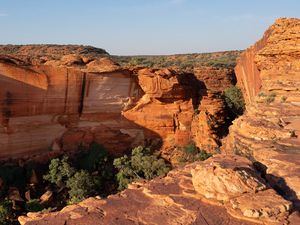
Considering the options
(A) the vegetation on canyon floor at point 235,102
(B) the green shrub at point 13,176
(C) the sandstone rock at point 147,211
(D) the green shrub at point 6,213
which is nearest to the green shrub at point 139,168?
(B) the green shrub at point 13,176

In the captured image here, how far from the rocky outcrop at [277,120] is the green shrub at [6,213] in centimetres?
922

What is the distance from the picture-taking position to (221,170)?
619 centimetres

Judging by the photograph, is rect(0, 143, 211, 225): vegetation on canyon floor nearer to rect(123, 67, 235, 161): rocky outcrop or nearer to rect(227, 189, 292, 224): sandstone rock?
rect(123, 67, 235, 161): rocky outcrop

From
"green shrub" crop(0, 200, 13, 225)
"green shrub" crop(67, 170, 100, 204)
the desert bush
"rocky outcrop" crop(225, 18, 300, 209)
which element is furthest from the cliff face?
"rocky outcrop" crop(225, 18, 300, 209)

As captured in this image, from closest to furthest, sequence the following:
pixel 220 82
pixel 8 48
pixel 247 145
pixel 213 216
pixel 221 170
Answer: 1. pixel 213 216
2. pixel 221 170
3. pixel 247 145
4. pixel 220 82
5. pixel 8 48


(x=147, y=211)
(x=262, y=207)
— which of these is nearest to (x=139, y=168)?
(x=147, y=211)

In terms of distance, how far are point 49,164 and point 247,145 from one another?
43.4 feet

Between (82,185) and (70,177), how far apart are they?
1.31 metres

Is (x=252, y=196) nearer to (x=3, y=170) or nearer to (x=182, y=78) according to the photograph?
(x=3, y=170)

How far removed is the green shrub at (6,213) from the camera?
1456 centimetres

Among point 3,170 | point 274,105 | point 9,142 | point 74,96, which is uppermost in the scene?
point 274,105

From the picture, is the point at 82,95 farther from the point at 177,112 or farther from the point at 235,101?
the point at 235,101

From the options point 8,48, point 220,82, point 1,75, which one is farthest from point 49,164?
point 8,48

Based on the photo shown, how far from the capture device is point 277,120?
11.2m
